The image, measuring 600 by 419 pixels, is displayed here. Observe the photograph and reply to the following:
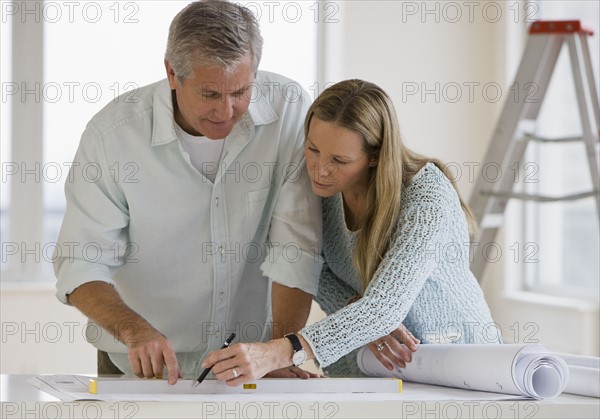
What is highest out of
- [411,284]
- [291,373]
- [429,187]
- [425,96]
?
[425,96]

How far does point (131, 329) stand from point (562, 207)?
299 cm

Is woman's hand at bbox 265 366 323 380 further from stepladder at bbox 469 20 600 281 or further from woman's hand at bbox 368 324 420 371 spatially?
stepladder at bbox 469 20 600 281

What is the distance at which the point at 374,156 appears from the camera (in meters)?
1.67

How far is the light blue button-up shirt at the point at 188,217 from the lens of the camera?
5.64ft

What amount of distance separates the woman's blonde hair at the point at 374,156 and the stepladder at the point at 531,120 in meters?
1.33

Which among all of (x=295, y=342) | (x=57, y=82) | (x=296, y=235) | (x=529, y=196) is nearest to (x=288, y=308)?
(x=296, y=235)

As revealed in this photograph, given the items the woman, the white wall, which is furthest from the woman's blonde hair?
the white wall

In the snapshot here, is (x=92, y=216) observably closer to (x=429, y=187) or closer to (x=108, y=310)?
(x=108, y=310)

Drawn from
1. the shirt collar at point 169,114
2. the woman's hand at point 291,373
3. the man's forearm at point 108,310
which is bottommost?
the woman's hand at point 291,373

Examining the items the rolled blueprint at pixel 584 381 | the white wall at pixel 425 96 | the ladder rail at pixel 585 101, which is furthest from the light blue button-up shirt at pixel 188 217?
the white wall at pixel 425 96

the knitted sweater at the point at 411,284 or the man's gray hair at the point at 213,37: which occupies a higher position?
the man's gray hair at the point at 213,37

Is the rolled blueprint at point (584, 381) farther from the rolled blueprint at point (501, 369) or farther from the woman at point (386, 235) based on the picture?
the woman at point (386, 235)

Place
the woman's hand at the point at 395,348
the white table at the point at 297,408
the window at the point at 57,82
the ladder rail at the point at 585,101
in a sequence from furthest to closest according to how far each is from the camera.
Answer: the window at the point at 57,82 < the ladder rail at the point at 585,101 < the woman's hand at the point at 395,348 < the white table at the point at 297,408

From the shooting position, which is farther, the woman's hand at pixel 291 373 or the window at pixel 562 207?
the window at pixel 562 207
